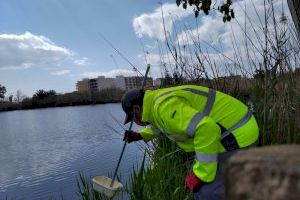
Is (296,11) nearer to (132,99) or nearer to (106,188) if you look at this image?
(132,99)

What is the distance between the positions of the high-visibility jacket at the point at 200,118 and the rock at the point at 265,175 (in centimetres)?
201

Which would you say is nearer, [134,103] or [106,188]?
[134,103]

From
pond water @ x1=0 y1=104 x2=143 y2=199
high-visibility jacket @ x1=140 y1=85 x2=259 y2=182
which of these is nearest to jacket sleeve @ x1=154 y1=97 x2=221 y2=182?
high-visibility jacket @ x1=140 y1=85 x2=259 y2=182

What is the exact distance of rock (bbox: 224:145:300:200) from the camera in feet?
4.02

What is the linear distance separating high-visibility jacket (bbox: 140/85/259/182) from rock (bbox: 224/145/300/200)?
2.01 metres

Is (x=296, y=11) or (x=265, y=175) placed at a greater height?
(x=296, y=11)

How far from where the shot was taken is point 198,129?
332cm

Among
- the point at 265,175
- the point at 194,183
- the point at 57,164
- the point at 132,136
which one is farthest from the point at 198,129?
the point at 57,164

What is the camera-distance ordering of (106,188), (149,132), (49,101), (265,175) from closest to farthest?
(265,175)
(149,132)
(106,188)
(49,101)

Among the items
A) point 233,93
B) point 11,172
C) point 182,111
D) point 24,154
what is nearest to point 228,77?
point 233,93

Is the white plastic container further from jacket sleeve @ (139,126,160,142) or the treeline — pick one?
the treeline

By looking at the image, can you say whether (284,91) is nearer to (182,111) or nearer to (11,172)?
A: (182,111)

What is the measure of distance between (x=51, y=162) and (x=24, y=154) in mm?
4063

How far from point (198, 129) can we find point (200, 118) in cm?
8
